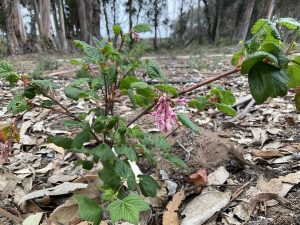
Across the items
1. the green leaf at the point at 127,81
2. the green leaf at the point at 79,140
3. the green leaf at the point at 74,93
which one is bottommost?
the green leaf at the point at 79,140

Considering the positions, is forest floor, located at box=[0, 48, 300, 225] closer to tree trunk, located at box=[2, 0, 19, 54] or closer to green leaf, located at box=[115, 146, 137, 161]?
green leaf, located at box=[115, 146, 137, 161]

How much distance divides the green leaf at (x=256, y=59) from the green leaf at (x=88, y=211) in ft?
1.83

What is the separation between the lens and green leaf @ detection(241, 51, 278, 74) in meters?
0.75

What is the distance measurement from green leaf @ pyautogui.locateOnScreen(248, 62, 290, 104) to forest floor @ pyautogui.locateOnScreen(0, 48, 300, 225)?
547mm

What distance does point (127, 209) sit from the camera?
2.86 ft

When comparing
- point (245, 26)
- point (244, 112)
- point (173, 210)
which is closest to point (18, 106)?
point (173, 210)

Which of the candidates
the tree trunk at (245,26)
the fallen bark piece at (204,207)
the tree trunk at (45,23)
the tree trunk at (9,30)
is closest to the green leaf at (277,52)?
the fallen bark piece at (204,207)

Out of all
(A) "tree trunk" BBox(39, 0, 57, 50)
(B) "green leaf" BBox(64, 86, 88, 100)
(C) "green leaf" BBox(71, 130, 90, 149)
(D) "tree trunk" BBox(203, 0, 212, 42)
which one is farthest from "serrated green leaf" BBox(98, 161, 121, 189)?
(D) "tree trunk" BBox(203, 0, 212, 42)

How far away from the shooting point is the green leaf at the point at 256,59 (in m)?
0.75

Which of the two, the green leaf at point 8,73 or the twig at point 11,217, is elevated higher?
the green leaf at point 8,73

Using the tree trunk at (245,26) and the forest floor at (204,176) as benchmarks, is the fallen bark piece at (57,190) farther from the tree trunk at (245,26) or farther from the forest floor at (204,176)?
the tree trunk at (245,26)

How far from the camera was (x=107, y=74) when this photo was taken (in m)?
1.06

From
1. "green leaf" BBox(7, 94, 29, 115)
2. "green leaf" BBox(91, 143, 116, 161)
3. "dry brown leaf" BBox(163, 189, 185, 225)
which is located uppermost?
"green leaf" BBox(7, 94, 29, 115)

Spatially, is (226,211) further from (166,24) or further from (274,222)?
(166,24)
